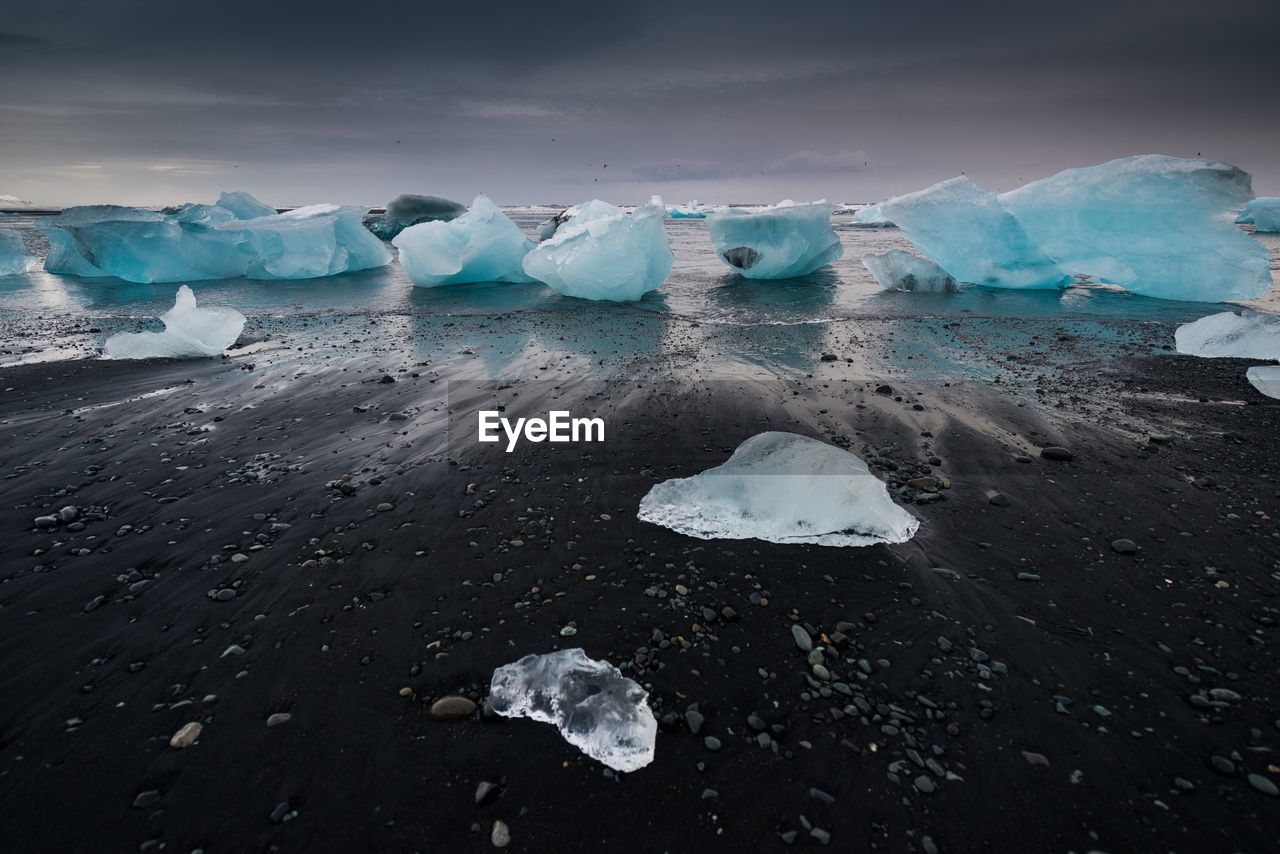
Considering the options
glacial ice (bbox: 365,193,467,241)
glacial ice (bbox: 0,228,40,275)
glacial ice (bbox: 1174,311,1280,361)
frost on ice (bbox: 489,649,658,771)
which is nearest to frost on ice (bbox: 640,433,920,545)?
frost on ice (bbox: 489,649,658,771)

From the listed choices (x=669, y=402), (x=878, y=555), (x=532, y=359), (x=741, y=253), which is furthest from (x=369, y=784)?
(x=741, y=253)

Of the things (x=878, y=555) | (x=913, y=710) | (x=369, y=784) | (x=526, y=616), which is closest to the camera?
(x=369, y=784)

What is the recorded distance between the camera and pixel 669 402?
641cm

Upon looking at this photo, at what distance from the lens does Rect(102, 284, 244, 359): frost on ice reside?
318 inches

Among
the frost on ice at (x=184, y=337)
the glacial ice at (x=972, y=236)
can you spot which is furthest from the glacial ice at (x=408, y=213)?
the glacial ice at (x=972, y=236)

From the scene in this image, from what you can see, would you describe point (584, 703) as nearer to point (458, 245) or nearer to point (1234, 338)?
point (1234, 338)

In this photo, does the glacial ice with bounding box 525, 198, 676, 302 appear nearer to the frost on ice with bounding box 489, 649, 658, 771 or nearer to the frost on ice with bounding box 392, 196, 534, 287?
the frost on ice with bounding box 392, 196, 534, 287

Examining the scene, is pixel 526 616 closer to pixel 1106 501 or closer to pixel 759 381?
pixel 1106 501

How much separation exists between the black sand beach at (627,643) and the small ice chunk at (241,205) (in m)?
20.2

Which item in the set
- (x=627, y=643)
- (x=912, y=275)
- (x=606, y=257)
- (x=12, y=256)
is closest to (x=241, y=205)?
(x=12, y=256)

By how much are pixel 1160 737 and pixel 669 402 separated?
183 inches

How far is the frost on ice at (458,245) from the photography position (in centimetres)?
1451

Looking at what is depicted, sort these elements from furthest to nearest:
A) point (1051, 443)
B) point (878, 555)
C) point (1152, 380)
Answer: point (1152, 380) < point (1051, 443) < point (878, 555)

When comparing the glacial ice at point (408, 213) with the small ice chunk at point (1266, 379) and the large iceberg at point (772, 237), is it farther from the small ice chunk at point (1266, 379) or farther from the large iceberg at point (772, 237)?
the small ice chunk at point (1266, 379)
